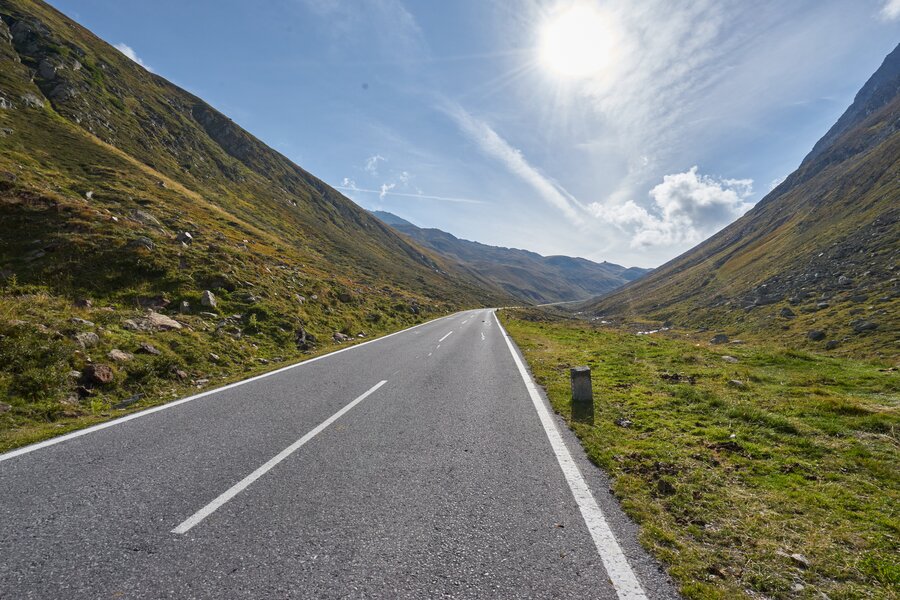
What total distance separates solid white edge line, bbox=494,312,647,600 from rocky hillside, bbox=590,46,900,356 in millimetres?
26959

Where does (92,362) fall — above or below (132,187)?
below

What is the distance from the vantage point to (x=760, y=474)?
17.0 ft

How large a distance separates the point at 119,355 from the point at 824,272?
2599 inches

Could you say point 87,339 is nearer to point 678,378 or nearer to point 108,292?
point 108,292

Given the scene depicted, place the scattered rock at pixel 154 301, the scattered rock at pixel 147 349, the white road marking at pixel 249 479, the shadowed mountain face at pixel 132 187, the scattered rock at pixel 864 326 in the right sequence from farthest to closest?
the scattered rock at pixel 864 326, the shadowed mountain face at pixel 132 187, the scattered rock at pixel 154 301, the scattered rock at pixel 147 349, the white road marking at pixel 249 479

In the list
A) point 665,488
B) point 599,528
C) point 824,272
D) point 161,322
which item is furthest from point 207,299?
point 824,272

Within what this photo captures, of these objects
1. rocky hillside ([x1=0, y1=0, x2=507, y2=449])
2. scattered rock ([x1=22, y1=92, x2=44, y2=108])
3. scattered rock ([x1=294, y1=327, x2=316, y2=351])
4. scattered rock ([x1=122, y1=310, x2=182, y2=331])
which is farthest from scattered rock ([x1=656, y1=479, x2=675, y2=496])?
scattered rock ([x1=22, y1=92, x2=44, y2=108])

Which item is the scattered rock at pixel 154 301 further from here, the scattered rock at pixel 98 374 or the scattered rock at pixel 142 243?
Result: the scattered rock at pixel 98 374

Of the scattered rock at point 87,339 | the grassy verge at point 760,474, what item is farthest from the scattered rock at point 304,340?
the grassy verge at point 760,474

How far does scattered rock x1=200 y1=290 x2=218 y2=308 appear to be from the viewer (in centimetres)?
1603

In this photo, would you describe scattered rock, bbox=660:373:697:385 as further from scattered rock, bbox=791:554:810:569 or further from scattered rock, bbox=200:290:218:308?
scattered rock, bbox=200:290:218:308

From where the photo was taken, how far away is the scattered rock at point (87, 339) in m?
9.70

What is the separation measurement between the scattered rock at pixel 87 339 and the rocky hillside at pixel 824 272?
36.1 metres

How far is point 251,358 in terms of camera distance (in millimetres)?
13438
